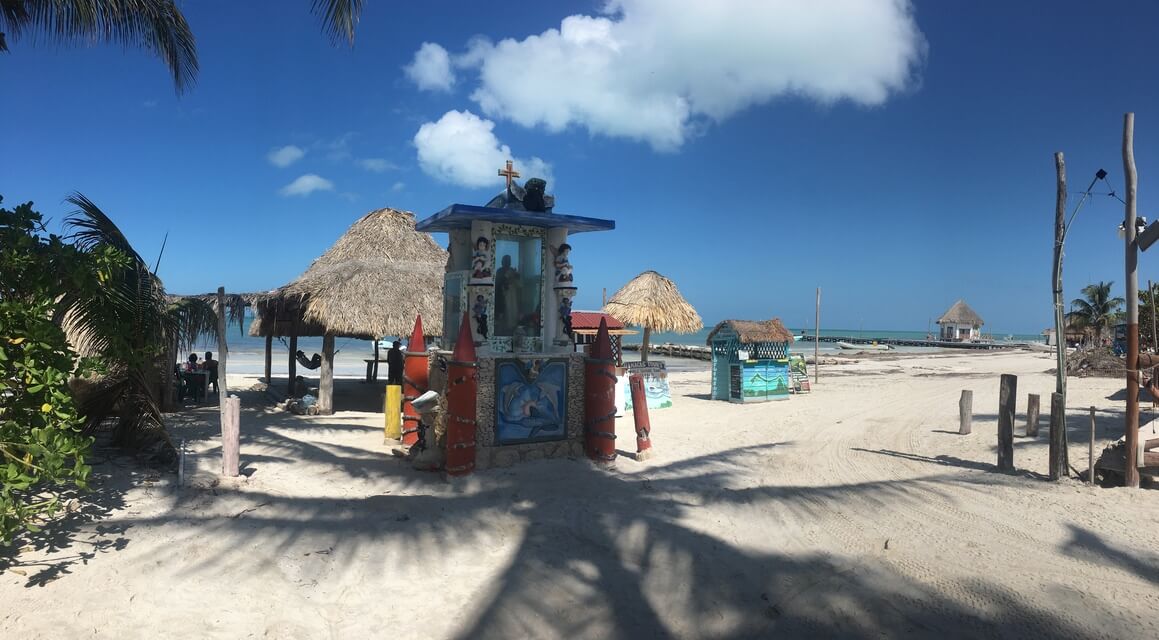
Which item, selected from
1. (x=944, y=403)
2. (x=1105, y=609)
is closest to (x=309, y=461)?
(x=1105, y=609)

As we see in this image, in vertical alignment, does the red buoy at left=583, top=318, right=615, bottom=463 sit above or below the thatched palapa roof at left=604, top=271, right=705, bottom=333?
below

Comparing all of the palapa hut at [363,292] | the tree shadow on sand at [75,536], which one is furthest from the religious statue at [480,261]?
the palapa hut at [363,292]

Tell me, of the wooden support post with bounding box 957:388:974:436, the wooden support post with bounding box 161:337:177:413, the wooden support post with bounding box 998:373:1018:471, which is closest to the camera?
the wooden support post with bounding box 998:373:1018:471

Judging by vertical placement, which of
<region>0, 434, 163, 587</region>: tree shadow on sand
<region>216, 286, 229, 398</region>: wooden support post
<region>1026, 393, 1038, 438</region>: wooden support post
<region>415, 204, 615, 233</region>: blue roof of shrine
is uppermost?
<region>415, 204, 615, 233</region>: blue roof of shrine

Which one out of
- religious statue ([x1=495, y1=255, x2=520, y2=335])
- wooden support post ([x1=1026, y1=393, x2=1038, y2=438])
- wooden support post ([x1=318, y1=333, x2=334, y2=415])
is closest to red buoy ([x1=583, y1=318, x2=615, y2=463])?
religious statue ([x1=495, y1=255, x2=520, y2=335])

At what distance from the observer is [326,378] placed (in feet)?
40.9

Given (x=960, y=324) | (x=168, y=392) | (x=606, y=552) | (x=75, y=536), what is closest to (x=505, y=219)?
(x=606, y=552)

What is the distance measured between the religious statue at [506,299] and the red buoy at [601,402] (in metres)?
1.07

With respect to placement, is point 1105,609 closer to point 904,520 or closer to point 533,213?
point 904,520

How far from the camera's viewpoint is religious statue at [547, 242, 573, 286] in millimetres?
8102

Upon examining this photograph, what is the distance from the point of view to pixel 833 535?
18.3 ft

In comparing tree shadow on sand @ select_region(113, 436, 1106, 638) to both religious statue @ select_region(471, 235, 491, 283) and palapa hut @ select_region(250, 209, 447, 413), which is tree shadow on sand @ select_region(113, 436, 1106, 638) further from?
palapa hut @ select_region(250, 209, 447, 413)

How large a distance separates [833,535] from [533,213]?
4687 millimetres

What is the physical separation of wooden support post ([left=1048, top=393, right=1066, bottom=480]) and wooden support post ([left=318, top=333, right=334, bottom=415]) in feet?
36.4
